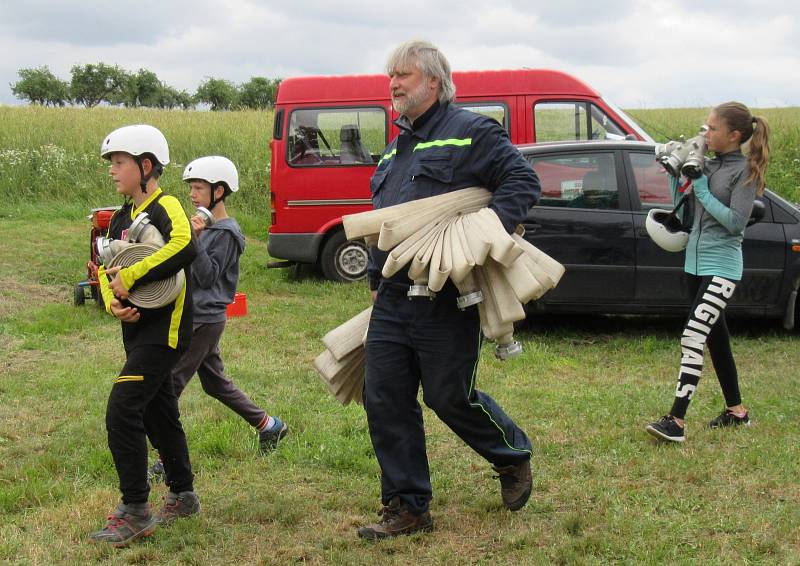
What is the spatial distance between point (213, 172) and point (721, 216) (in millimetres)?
2850

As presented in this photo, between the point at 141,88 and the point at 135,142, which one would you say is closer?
the point at 135,142

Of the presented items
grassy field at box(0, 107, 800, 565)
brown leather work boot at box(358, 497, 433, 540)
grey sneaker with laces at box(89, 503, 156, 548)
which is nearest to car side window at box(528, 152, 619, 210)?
grassy field at box(0, 107, 800, 565)

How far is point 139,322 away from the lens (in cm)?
444

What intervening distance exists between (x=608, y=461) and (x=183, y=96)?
67715 mm

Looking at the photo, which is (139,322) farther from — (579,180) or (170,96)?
(170,96)

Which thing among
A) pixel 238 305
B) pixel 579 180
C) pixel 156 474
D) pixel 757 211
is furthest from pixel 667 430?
pixel 238 305

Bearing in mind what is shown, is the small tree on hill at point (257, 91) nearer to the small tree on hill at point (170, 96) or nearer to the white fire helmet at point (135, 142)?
the small tree on hill at point (170, 96)

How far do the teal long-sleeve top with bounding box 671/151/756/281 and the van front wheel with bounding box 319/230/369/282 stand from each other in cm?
738

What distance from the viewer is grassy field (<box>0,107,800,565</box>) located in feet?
14.1

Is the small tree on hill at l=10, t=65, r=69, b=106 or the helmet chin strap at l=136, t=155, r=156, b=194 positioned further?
the small tree on hill at l=10, t=65, r=69, b=106

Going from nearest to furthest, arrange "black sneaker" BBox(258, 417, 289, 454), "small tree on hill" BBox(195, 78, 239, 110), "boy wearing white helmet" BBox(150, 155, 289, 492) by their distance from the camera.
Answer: "boy wearing white helmet" BBox(150, 155, 289, 492) < "black sneaker" BBox(258, 417, 289, 454) < "small tree on hill" BBox(195, 78, 239, 110)

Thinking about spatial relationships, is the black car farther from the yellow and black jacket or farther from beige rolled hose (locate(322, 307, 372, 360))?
the yellow and black jacket

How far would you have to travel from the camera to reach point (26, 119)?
76.2 feet

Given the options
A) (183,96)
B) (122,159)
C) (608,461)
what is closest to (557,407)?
(608,461)
